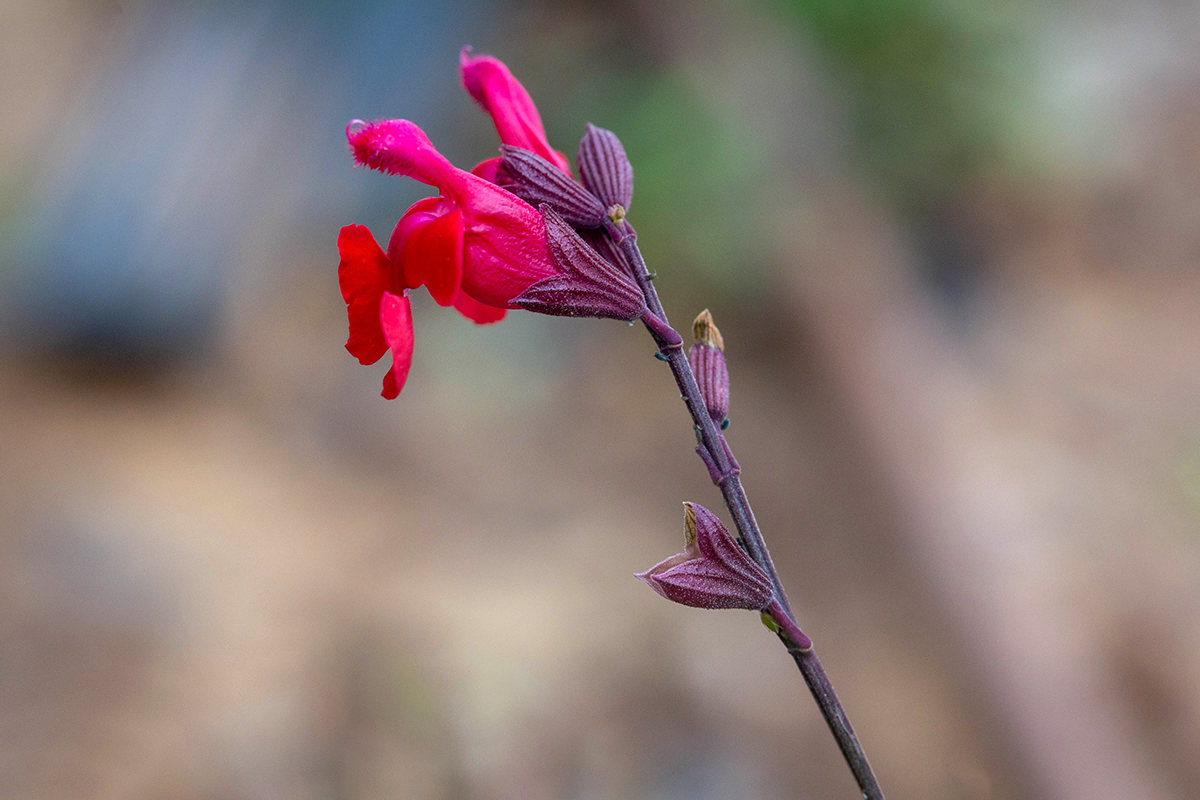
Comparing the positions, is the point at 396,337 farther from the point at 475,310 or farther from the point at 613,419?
the point at 613,419

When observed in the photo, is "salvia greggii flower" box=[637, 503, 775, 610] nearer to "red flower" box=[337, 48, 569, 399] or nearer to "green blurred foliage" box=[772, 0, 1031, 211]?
"red flower" box=[337, 48, 569, 399]

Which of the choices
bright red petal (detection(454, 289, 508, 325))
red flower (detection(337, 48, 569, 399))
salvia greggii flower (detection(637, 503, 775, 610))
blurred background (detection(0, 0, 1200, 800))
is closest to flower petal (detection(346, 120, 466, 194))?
red flower (detection(337, 48, 569, 399))

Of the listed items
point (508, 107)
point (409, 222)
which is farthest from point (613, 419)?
point (409, 222)

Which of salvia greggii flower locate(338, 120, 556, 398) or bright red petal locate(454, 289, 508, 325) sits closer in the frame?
salvia greggii flower locate(338, 120, 556, 398)

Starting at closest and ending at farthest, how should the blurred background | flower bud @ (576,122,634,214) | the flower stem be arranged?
1. the flower stem
2. flower bud @ (576,122,634,214)
3. the blurred background

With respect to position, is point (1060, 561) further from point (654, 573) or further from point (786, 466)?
point (654, 573)

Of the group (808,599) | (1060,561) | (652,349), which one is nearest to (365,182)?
Answer: (652,349)

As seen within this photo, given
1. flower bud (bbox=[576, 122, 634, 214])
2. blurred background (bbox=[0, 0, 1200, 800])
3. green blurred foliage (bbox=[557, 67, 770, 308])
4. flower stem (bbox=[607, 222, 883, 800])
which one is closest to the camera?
flower stem (bbox=[607, 222, 883, 800])
